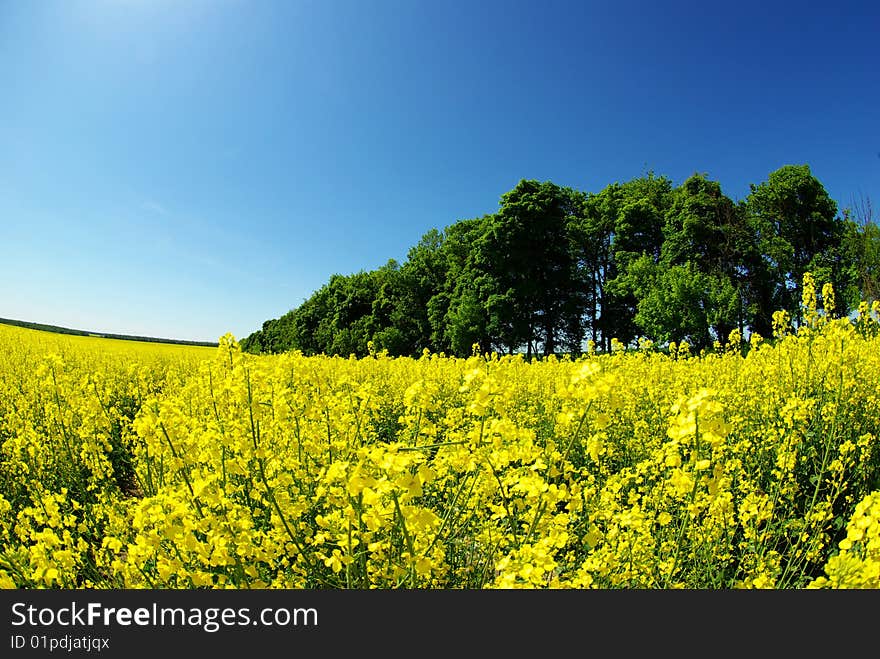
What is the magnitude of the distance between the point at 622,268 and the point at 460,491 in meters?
24.4

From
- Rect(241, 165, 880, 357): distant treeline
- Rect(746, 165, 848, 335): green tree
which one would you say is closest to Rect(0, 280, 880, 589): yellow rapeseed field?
Rect(241, 165, 880, 357): distant treeline

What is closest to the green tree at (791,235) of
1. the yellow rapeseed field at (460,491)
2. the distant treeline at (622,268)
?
the distant treeline at (622,268)

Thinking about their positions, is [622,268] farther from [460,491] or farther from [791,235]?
[460,491]

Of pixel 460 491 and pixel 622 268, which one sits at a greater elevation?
pixel 622 268

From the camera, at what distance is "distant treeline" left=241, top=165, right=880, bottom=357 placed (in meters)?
19.2

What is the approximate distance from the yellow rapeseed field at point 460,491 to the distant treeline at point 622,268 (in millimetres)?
14592

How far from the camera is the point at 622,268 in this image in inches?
941

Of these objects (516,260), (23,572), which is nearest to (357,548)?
(23,572)

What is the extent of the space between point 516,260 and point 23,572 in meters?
24.0

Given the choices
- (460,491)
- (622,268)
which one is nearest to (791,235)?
(622,268)

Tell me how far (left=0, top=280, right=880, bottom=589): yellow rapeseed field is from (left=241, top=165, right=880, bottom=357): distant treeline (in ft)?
47.9

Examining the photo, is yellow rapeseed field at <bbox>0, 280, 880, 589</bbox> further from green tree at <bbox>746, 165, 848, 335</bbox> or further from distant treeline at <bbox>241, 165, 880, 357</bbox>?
green tree at <bbox>746, 165, 848, 335</bbox>

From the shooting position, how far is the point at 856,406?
4676 millimetres

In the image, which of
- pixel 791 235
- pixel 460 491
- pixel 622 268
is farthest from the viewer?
pixel 622 268
